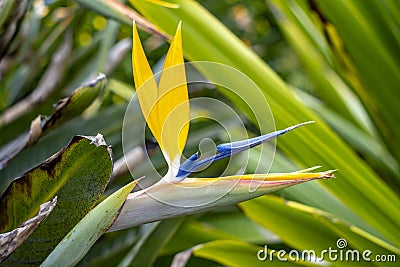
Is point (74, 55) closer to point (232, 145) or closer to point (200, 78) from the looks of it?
point (200, 78)

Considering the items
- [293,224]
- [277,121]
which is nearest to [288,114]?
[277,121]

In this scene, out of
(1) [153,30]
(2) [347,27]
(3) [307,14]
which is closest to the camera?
(1) [153,30]

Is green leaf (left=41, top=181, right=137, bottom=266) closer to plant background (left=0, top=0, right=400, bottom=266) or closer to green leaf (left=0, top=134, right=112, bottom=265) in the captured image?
green leaf (left=0, top=134, right=112, bottom=265)

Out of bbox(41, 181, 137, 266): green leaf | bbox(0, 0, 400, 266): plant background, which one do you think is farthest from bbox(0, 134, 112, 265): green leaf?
bbox(0, 0, 400, 266): plant background

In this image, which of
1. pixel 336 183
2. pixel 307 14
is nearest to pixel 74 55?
pixel 307 14

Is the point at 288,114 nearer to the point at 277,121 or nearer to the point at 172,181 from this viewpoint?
the point at 277,121
